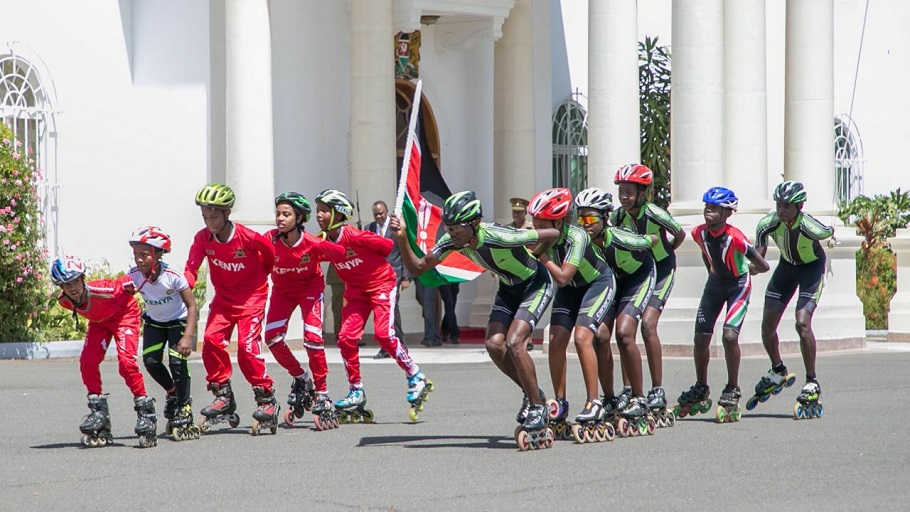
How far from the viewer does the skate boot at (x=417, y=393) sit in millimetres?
12281

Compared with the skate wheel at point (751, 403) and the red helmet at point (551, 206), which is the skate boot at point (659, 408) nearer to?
the skate wheel at point (751, 403)

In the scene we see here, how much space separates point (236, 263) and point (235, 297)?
0.29 meters

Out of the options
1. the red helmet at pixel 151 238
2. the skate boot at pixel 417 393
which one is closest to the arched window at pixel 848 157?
the skate boot at pixel 417 393

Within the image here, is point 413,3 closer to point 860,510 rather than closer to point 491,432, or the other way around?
point 491,432

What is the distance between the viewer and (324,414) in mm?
12078

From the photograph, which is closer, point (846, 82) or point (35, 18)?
point (35, 18)

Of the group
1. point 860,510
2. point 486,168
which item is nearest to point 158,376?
point 860,510

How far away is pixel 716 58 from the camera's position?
19234 millimetres

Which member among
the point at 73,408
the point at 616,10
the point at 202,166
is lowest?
the point at 73,408

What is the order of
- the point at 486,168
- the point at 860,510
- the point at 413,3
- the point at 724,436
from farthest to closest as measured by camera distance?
1. the point at 486,168
2. the point at 413,3
3. the point at 724,436
4. the point at 860,510

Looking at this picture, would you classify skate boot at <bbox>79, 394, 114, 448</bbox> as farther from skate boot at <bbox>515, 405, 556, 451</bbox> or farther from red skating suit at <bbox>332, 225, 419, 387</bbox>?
skate boot at <bbox>515, 405, 556, 451</bbox>

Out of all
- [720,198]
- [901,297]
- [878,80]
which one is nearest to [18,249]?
[720,198]

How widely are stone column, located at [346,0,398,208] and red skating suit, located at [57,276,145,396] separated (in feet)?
33.1

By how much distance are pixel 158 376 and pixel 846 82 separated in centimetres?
1964
